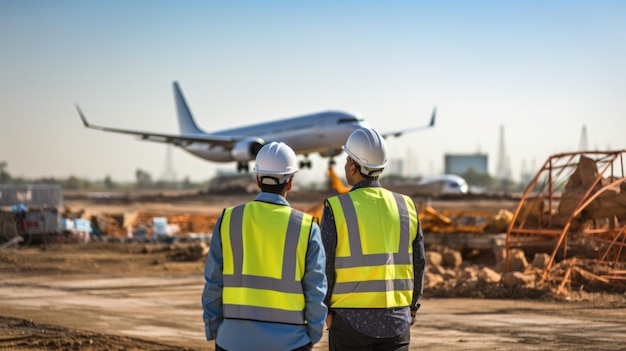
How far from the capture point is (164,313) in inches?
513

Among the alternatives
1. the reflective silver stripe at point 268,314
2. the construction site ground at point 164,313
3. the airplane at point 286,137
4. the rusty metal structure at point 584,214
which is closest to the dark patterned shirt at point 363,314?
the reflective silver stripe at point 268,314

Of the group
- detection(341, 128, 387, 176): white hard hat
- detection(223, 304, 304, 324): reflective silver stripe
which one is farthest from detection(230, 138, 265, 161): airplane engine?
detection(223, 304, 304, 324): reflective silver stripe

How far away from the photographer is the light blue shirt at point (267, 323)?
4.02 m

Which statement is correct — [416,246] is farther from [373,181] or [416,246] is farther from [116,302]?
[116,302]

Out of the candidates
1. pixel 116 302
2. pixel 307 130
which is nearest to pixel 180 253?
pixel 116 302

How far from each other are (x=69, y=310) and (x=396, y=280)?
9.69 m

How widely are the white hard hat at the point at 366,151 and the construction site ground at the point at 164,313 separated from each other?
5.26m

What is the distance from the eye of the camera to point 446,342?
10.1 metres

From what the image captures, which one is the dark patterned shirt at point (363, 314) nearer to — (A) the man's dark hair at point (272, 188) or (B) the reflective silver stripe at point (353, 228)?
(B) the reflective silver stripe at point (353, 228)

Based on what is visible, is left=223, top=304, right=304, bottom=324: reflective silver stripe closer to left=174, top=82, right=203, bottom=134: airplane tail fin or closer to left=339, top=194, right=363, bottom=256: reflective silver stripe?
left=339, top=194, right=363, bottom=256: reflective silver stripe

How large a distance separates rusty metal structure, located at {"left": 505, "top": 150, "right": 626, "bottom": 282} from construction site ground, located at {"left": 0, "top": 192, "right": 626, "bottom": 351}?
4.28 ft

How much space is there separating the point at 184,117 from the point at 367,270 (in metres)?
62.6

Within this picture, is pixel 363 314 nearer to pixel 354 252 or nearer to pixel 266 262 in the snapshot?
pixel 354 252

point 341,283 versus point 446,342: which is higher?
point 341,283
